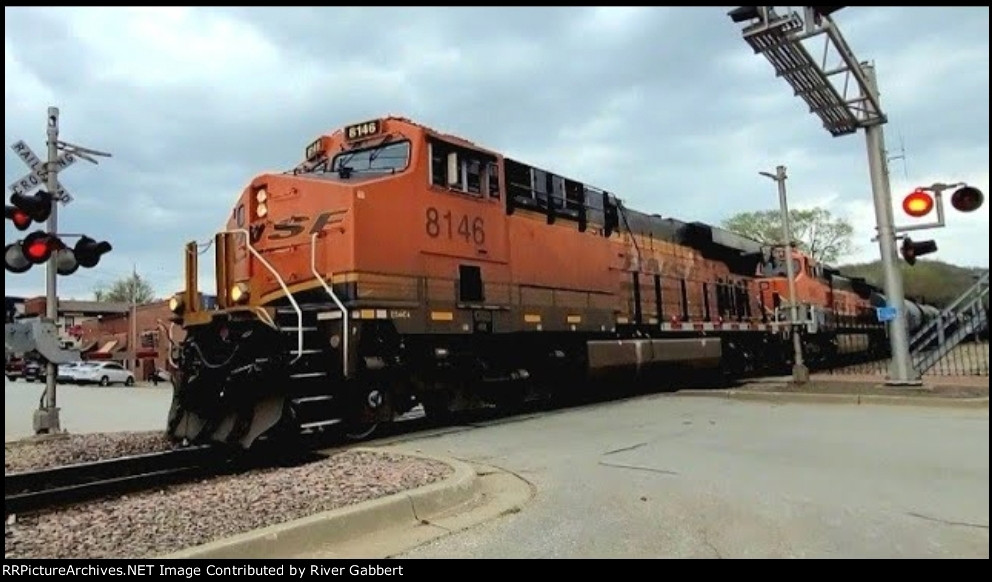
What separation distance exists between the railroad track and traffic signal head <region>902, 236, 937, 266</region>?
6.53 meters

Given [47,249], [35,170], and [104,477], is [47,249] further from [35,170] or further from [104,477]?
[35,170]

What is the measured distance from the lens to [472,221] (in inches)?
394

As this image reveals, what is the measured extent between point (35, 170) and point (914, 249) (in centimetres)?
1165

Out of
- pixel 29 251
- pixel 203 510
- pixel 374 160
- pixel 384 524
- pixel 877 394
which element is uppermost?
pixel 374 160

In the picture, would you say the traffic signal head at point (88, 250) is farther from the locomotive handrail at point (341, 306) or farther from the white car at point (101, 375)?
the white car at point (101, 375)

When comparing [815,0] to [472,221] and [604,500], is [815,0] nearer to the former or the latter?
[604,500]

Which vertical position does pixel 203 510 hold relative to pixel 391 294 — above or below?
below

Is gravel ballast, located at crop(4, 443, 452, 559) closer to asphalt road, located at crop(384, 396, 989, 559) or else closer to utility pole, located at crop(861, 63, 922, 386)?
asphalt road, located at crop(384, 396, 989, 559)

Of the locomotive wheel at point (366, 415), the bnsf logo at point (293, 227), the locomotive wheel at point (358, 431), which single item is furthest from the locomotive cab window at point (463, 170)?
the locomotive wheel at point (358, 431)

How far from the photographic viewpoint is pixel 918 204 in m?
4.43

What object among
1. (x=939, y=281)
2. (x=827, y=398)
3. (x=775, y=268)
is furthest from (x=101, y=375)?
(x=939, y=281)

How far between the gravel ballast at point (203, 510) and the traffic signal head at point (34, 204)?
2.62m

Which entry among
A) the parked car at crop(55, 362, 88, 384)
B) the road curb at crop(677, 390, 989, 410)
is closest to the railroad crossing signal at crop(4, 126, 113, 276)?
the road curb at crop(677, 390, 989, 410)

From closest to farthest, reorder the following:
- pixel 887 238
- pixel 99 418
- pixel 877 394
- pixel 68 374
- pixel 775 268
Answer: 1. pixel 887 238
2. pixel 877 394
3. pixel 99 418
4. pixel 775 268
5. pixel 68 374
